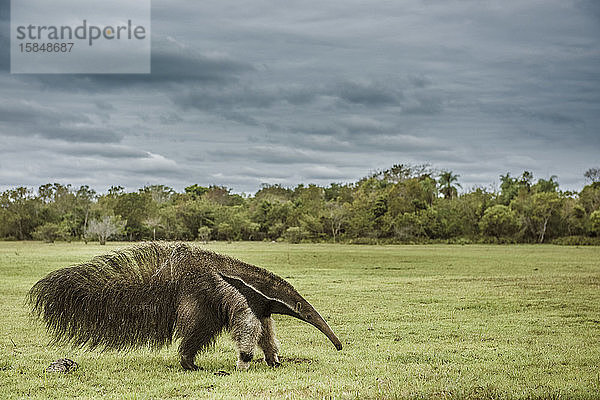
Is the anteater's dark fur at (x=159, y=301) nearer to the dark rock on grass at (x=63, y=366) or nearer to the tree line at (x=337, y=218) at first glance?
the dark rock on grass at (x=63, y=366)

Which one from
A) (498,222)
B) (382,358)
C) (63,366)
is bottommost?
(382,358)

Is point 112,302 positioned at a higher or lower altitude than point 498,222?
lower

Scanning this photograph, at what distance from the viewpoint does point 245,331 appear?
675cm

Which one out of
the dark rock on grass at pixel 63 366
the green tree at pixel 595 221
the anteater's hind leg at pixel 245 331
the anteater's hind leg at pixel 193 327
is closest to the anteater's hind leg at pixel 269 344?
the anteater's hind leg at pixel 245 331

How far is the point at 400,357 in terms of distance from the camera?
27.2 ft

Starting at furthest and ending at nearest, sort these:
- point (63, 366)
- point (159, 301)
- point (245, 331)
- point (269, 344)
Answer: point (269, 344), point (63, 366), point (159, 301), point (245, 331)

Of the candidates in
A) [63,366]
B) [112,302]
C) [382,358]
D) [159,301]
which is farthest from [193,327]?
[382,358]

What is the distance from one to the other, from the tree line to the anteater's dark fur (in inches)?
2380

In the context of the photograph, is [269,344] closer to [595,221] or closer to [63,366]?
[63,366]

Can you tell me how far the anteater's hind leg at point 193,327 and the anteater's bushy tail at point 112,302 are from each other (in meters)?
0.16

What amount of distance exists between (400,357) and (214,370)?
9.36 feet

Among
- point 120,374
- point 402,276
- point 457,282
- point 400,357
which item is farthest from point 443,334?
point 402,276

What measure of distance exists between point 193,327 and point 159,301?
1.82 feet

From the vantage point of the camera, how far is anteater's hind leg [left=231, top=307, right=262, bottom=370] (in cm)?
675
